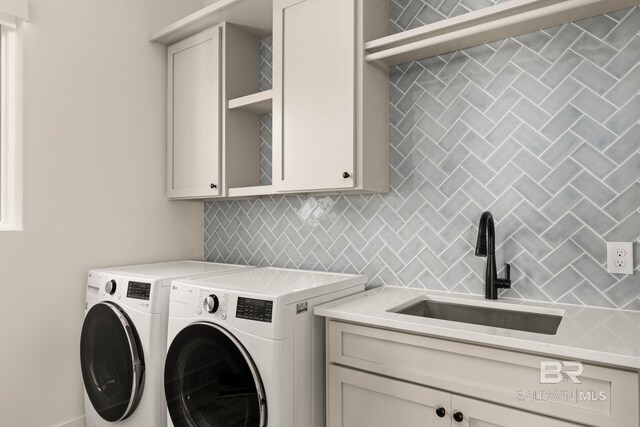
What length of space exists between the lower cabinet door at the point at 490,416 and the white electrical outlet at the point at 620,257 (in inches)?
27.1

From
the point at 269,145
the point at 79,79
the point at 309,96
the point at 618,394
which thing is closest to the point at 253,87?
the point at 269,145

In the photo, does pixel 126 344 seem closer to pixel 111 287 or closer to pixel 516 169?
pixel 111 287

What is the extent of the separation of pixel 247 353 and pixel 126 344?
791mm

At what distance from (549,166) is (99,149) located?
2.32 m

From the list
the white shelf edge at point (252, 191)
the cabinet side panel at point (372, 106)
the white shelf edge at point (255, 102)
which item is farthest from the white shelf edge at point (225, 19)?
the white shelf edge at point (252, 191)

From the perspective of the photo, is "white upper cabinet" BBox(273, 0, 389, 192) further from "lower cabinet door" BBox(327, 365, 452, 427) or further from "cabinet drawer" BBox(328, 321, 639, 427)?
"lower cabinet door" BBox(327, 365, 452, 427)

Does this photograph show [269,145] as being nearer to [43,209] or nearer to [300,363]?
[43,209]

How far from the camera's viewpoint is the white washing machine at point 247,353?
159cm

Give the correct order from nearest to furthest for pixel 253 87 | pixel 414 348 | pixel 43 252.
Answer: pixel 414 348
pixel 43 252
pixel 253 87

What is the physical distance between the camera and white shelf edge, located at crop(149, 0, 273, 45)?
230cm

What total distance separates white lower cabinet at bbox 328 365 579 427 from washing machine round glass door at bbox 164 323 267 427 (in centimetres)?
30

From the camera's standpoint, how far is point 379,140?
205cm

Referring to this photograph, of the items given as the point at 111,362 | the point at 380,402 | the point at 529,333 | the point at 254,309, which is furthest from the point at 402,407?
the point at 111,362

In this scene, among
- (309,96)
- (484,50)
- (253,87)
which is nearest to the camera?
(484,50)
